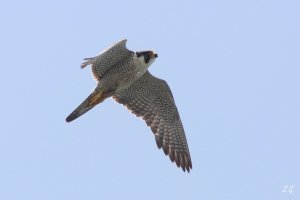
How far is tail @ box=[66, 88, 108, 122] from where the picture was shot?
49.6 ft

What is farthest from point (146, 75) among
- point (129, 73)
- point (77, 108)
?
point (77, 108)

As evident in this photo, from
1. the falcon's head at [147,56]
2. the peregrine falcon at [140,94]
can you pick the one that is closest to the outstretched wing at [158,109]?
the peregrine falcon at [140,94]

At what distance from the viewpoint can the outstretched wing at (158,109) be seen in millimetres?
16281

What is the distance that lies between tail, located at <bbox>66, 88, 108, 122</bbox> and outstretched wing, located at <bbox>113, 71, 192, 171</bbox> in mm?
1079

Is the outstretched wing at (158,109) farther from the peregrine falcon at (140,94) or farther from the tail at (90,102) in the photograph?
the tail at (90,102)

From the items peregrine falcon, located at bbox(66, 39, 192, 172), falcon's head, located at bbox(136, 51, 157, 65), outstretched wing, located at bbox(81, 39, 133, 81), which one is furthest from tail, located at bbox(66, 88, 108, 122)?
falcon's head, located at bbox(136, 51, 157, 65)

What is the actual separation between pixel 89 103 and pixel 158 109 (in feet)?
6.35

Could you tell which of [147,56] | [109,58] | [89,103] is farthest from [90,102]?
[147,56]

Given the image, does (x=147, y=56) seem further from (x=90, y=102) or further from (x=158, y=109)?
(x=158, y=109)

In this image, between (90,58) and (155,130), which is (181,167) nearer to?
(155,130)

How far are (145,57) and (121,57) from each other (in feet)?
1.63

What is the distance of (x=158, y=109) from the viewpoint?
54.6 feet

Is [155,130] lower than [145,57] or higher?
lower

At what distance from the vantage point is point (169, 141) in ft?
53.5
